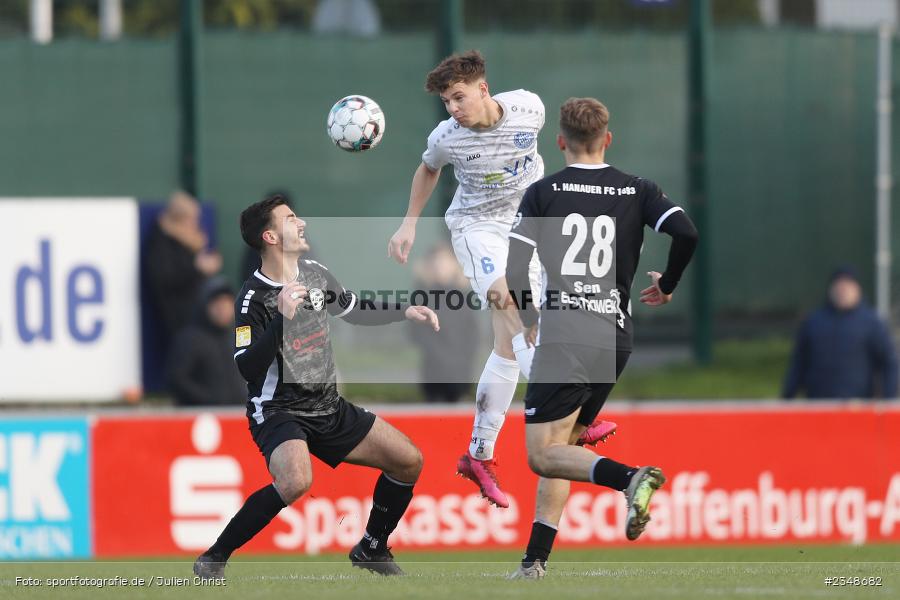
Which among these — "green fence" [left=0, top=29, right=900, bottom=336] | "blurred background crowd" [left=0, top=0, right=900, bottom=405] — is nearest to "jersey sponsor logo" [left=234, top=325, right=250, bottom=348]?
"blurred background crowd" [left=0, top=0, right=900, bottom=405]

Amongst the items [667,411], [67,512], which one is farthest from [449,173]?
[67,512]

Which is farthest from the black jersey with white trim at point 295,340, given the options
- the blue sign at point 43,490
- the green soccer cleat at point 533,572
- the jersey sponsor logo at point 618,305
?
the blue sign at point 43,490

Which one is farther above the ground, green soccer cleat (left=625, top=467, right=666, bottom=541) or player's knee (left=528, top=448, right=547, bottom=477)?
player's knee (left=528, top=448, right=547, bottom=477)

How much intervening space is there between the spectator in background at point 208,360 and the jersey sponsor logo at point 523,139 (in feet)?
15.1

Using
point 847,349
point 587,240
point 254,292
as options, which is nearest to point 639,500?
point 587,240

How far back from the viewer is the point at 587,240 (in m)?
7.77

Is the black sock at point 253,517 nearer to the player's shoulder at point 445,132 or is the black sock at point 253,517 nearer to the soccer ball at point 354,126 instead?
the soccer ball at point 354,126

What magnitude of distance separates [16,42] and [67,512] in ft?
19.0

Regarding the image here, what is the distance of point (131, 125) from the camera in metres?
15.6

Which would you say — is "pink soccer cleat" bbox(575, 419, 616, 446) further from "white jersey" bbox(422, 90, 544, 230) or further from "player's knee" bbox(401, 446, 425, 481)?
"white jersey" bbox(422, 90, 544, 230)

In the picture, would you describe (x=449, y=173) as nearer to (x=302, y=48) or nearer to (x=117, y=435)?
(x=302, y=48)

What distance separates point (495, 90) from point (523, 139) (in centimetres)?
757

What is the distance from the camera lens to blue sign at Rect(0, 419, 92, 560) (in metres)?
11.4

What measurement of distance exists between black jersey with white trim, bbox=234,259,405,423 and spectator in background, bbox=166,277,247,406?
407 cm
